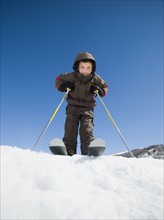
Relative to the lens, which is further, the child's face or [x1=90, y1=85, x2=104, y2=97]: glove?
the child's face

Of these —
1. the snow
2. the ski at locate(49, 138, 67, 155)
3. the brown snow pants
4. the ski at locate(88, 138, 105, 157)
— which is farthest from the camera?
the brown snow pants

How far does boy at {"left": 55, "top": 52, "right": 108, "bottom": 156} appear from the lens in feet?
19.3

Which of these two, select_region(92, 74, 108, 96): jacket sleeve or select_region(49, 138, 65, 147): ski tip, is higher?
select_region(92, 74, 108, 96): jacket sleeve

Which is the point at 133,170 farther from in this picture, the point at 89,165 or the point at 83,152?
the point at 83,152

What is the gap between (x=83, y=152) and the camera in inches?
221

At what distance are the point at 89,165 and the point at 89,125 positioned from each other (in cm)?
325

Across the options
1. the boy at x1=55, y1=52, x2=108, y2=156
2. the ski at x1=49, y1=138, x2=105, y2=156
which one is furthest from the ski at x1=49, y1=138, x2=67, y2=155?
the boy at x1=55, y1=52, x2=108, y2=156

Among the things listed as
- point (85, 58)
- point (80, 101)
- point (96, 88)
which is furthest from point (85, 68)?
point (80, 101)

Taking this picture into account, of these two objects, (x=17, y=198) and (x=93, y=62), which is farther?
(x=93, y=62)

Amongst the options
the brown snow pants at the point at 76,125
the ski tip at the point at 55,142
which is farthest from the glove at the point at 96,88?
the ski tip at the point at 55,142

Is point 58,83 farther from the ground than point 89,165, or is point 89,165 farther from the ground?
point 58,83

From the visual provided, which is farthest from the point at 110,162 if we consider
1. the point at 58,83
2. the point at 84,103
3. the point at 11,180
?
the point at 58,83

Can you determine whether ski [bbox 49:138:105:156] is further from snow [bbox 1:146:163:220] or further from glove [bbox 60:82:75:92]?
glove [bbox 60:82:75:92]

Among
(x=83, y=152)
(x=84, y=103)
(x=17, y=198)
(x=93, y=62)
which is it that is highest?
(x=93, y=62)
